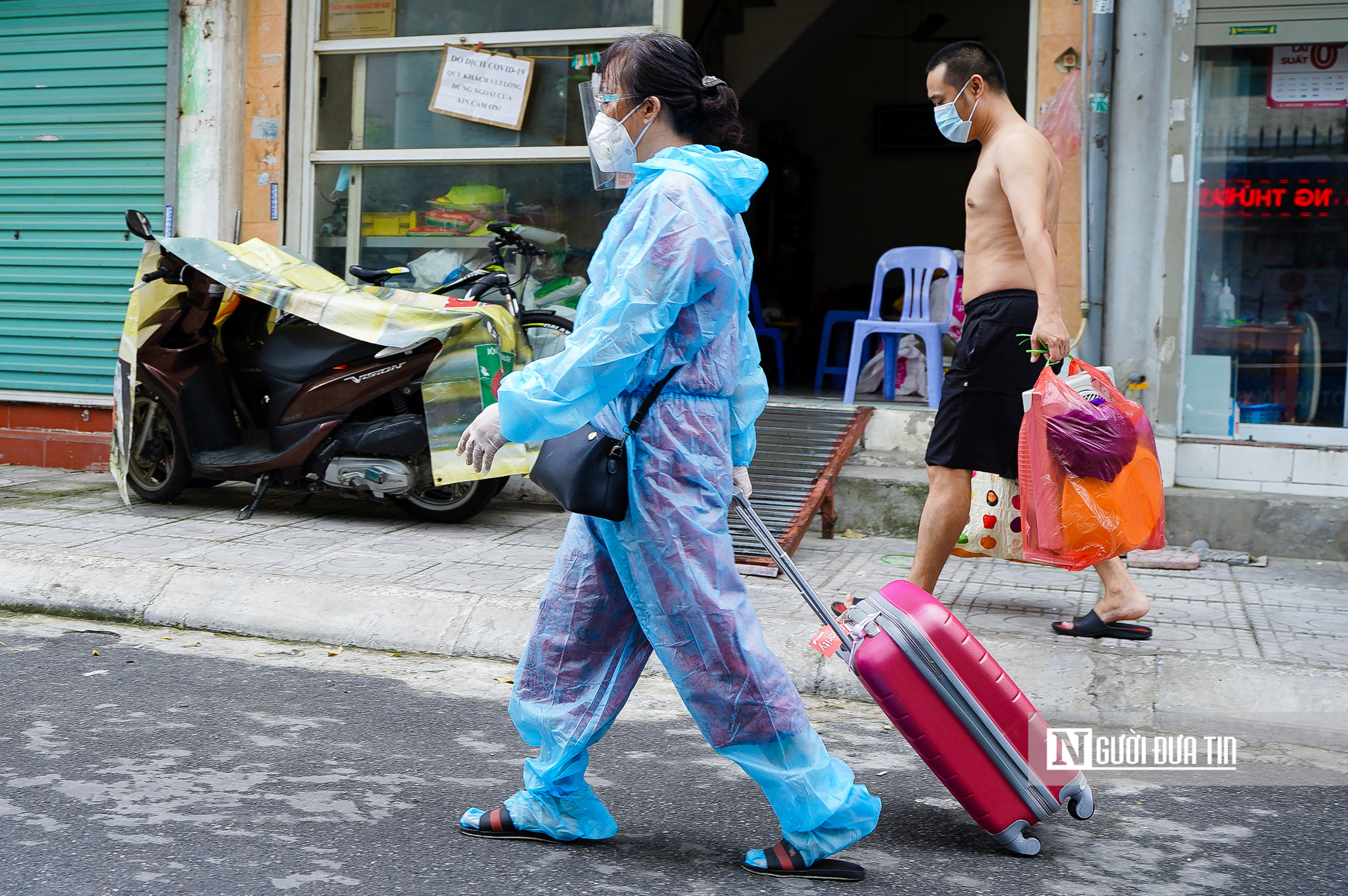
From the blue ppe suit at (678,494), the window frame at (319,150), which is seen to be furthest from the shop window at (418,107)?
the blue ppe suit at (678,494)

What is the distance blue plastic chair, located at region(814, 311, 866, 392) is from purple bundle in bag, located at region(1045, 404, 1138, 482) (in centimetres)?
471

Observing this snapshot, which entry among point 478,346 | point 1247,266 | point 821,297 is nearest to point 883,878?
point 478,346

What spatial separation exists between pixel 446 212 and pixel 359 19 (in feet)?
4.25

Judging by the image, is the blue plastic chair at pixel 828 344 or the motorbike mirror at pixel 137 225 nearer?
the motorbike mirror at pixel 137 225

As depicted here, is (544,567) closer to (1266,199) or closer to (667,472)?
(667,472)

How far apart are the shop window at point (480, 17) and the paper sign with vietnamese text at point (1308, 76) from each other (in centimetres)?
320

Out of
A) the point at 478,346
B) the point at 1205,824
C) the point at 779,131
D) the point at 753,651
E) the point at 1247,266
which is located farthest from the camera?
the point at 779,131

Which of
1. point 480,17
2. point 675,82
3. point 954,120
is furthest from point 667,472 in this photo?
point 480,17

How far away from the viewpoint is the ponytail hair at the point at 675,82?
2.49 m

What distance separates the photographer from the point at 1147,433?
400 cm

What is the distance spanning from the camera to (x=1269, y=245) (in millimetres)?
6043

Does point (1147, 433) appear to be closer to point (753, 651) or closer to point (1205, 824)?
point (1205, 824)

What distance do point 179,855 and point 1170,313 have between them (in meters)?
5.08

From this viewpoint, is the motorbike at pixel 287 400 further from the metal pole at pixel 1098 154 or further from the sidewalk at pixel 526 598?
the metal pole at pixel 1098 154
